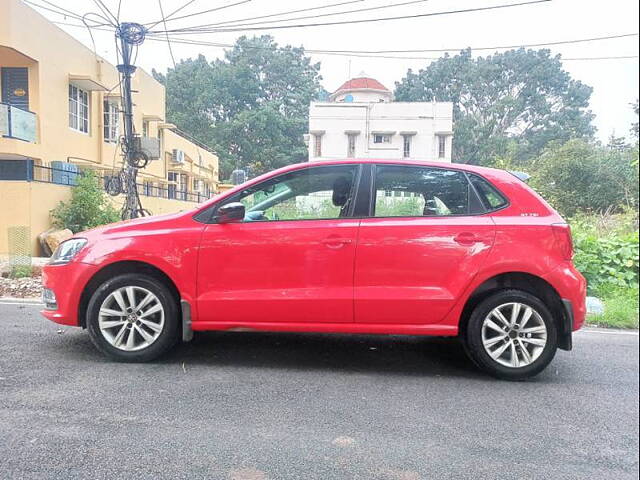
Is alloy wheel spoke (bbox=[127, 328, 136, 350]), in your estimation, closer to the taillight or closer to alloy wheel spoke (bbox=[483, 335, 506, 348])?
alloy wheel spoke (bbox=[483, 335, 506, 348])

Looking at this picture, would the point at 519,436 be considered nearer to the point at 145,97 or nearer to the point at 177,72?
the point at 177,72

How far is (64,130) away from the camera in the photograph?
7.01m

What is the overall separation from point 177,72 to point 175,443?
123 inches

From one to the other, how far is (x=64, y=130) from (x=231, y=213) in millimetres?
4962

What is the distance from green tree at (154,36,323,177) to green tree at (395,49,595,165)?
885 millimetres

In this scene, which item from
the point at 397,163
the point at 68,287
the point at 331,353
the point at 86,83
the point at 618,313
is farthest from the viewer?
the point at 86,83

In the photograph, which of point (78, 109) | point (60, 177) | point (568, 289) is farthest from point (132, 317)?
point (60, 177)

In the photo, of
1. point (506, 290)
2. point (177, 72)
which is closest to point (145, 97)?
point (177, 72)

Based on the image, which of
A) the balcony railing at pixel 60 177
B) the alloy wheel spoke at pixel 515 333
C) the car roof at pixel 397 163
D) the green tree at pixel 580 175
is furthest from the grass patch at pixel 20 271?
the green tree at pixel 580 175

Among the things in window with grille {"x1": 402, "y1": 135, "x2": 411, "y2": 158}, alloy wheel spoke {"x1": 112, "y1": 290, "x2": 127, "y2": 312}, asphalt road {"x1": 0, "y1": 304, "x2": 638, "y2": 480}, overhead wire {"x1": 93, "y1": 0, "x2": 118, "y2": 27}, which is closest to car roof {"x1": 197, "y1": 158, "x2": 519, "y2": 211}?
window with grille {"x1": 402, "y1": 135, "x2": 411, "y2": 158}

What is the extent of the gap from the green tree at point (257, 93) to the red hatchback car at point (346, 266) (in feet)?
1.66

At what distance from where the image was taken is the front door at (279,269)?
3.44 m

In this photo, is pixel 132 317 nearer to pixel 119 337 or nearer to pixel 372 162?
pixel 119 337

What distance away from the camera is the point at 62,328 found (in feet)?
14.8
